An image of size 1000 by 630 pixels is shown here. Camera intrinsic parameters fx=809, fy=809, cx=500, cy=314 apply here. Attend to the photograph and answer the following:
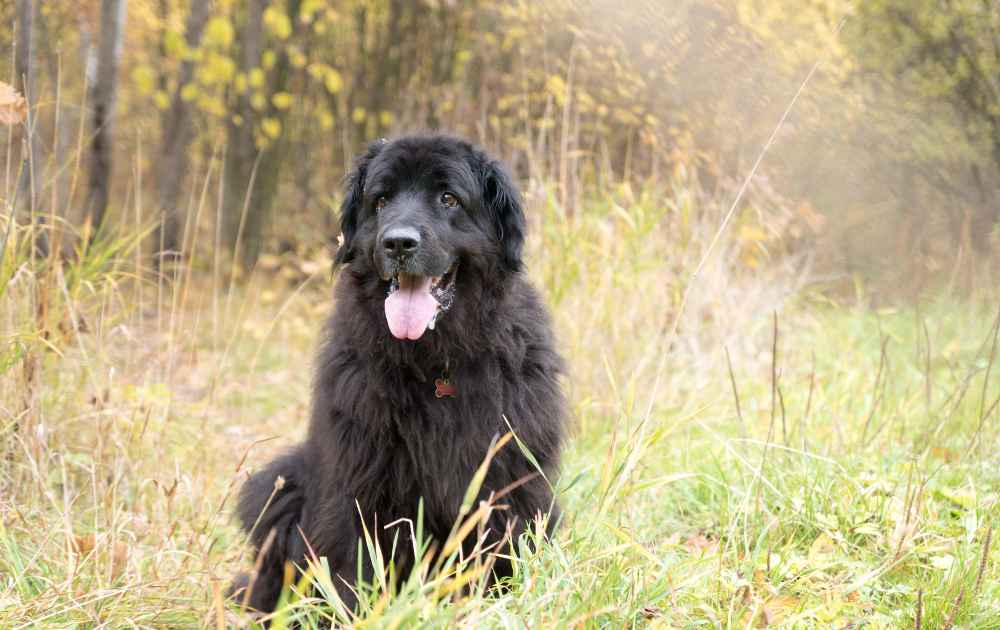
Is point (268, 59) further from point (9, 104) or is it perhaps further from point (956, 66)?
point (956, 66)

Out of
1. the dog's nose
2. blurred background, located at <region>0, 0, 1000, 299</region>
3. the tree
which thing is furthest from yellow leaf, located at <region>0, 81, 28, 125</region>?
the tree

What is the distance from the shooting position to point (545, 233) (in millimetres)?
4926

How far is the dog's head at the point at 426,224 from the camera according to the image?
2.68 meters

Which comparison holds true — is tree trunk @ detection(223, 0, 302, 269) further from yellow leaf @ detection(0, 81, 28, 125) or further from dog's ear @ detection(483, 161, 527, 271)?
dog's ear @ detection(483, 161, 527, 271)

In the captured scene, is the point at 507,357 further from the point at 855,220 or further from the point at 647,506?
the point at 855,220

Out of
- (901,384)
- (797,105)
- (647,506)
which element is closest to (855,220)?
(797,105)

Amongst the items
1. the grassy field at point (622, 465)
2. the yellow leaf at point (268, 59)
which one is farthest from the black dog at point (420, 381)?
the yellow leaf at point (268, 59)

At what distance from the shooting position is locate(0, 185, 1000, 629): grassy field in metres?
2.21

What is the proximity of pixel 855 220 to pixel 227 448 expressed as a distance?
498cm

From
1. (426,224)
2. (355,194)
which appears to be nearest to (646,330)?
(355,194)

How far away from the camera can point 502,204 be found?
302cm

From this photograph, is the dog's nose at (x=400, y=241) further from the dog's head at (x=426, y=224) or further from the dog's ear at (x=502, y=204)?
the dog's ear at (x=502, y=204)

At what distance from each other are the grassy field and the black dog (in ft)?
0.70

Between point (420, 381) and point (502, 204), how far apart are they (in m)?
0.74
